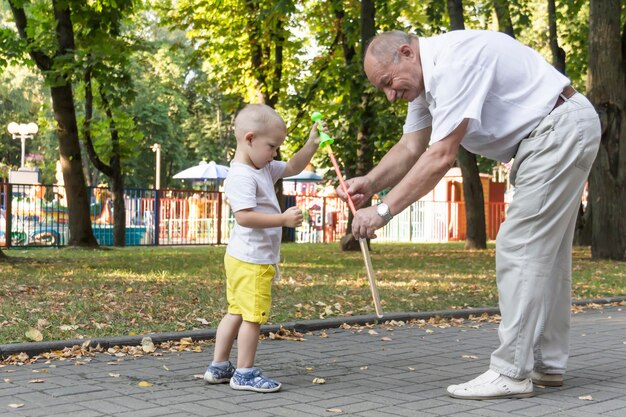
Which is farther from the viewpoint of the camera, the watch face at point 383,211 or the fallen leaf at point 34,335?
the fallen leaf at point 34,335

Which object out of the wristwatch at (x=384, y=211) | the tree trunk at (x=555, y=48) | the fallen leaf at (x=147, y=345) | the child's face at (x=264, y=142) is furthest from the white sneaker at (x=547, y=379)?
the tree trunk at (x=555, y=48)

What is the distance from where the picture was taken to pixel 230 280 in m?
5.34

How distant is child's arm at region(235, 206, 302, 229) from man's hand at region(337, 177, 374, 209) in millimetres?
466

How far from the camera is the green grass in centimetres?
776

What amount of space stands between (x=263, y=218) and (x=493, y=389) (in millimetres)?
1557

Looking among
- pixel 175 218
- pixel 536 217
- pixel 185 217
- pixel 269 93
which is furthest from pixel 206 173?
pixel 536 217

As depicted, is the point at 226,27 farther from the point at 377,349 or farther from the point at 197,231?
the point at 377,349

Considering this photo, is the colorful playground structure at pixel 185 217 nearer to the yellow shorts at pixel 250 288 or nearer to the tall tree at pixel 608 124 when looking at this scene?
the tall tree at pixel 608 124

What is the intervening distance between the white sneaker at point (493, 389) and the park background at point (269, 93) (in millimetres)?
3129

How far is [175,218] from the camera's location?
1125 inches

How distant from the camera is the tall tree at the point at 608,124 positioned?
17484 millimetres

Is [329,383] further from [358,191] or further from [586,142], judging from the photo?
[586,142]

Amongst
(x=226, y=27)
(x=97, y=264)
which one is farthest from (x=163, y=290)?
(x=226, y=27)

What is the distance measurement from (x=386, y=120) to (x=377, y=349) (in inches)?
550
